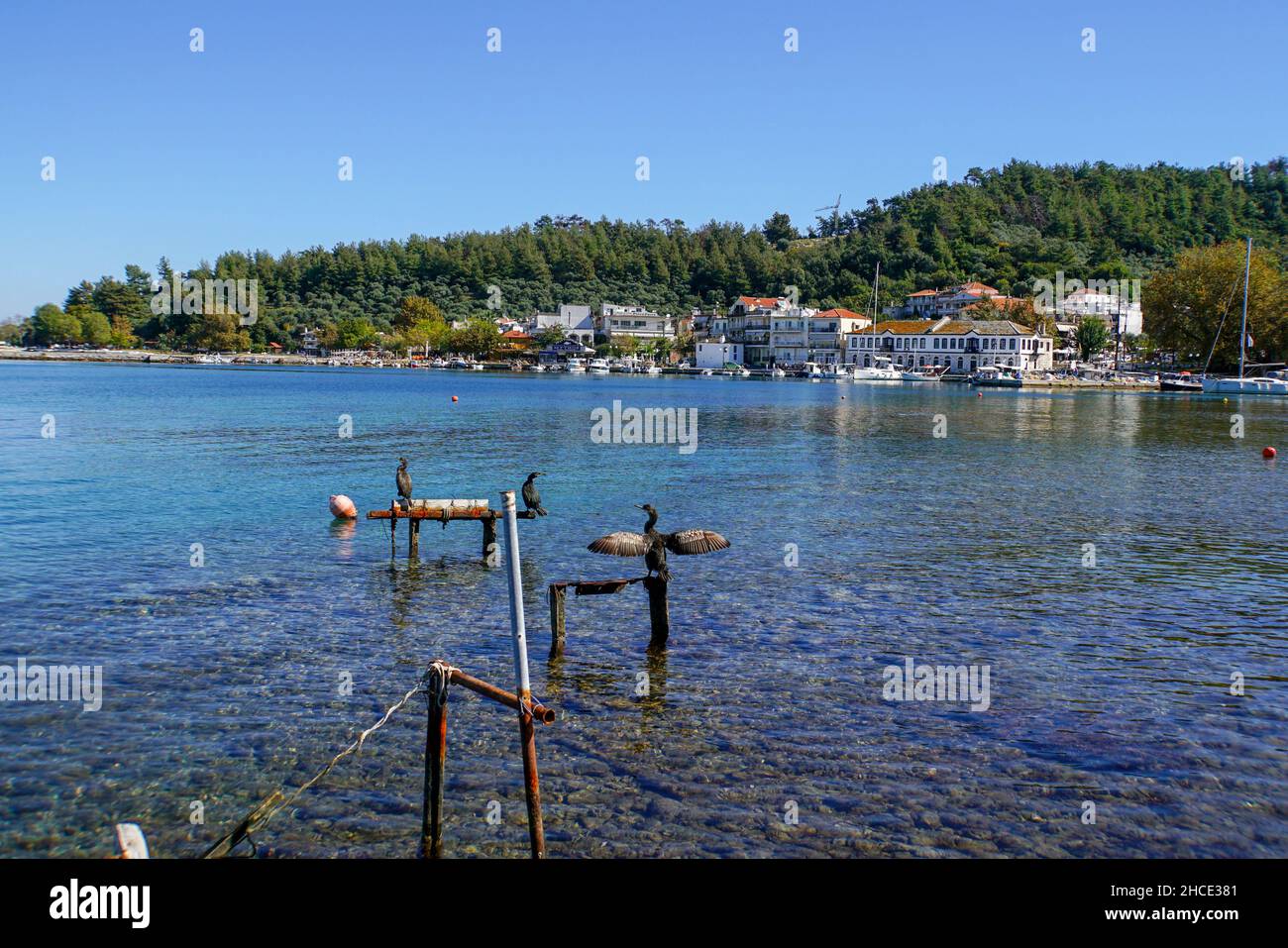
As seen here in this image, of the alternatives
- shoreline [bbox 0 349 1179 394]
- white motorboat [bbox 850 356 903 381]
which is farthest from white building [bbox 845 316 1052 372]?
shoreline [bbox 0 349 1179 394]

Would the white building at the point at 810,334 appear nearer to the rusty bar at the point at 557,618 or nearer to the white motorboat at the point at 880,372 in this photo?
the white motorboat at the point at 880,372

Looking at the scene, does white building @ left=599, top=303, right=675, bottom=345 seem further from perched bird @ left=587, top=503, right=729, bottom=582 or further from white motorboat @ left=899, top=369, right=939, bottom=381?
perched bird @ left=587, top=503, right=729, bottom=582

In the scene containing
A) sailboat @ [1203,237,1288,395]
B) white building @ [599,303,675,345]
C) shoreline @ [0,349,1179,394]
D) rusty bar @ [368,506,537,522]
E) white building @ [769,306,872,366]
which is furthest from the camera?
white building @ [599,303,675,345]

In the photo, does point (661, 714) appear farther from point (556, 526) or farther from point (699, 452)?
point (699, 452)

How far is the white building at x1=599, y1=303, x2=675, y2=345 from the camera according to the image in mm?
184250

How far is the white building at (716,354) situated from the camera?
559 ft

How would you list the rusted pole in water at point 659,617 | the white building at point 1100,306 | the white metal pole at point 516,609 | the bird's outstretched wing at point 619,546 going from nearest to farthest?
1. the white metal pole at point 516,609
2. the bird's outstretched wing at point 619,546
3. the rusted pole in water at point 659,617
4. the white building at point 1100,306

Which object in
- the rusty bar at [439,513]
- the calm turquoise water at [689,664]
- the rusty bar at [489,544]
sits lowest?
the calm turquoise water at [689,664]

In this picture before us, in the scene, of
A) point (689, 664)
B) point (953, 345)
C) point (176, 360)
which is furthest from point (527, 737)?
point (176, 360)

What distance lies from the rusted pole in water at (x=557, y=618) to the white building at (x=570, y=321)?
17524 cm

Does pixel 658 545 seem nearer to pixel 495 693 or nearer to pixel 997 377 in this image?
pixel 495 693

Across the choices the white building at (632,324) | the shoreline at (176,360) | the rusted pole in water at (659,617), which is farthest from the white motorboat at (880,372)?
the rusted pole in water at (659,617)

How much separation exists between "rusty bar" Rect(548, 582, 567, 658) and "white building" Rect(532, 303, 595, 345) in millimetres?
175240

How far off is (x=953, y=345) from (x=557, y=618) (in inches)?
5537
